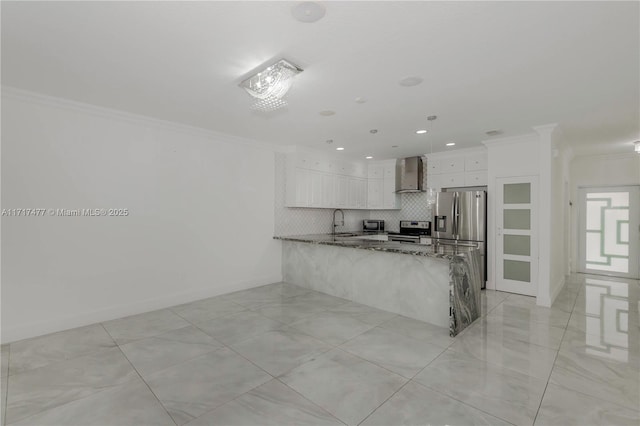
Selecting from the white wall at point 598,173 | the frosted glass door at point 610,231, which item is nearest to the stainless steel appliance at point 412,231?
the white wall at point 598,173

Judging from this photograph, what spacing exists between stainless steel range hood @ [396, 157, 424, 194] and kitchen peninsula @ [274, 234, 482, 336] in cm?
260

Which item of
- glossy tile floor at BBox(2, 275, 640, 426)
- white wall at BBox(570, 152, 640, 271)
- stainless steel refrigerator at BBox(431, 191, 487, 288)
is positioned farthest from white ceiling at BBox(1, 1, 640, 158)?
white wall at BBox(570, 152, 640, 271)

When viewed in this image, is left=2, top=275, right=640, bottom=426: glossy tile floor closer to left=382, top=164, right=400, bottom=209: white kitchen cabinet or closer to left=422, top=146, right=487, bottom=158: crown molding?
left=422, top=146, right=487, bottom=158: crown molding

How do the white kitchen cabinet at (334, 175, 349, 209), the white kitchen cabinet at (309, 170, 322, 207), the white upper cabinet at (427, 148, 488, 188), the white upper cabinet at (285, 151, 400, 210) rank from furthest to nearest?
the white kitchen cabinet at (334, 175, 349, 209) < the white kitchen cabinet at (309, 170, 322, 207) < the white upper cabinet at (285, 151, 400, 210) < the white upper cabinet at (427, 148, 488, 188)

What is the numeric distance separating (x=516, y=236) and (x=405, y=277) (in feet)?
8.10

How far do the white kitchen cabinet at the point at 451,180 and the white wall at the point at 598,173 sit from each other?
3.13 metres

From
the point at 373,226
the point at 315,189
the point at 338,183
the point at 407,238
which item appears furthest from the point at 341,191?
the point at 407,238

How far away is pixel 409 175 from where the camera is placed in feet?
21.4

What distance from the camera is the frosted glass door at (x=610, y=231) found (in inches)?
241

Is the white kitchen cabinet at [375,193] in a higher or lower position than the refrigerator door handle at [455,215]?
higher

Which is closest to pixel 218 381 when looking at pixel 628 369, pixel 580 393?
pixel 580 393

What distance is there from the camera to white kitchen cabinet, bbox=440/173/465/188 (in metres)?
5.84

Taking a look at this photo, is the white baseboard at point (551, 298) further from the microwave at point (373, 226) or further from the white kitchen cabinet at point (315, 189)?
the white kitchen cabinet at point (315, 189)

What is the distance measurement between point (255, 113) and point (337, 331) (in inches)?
116
